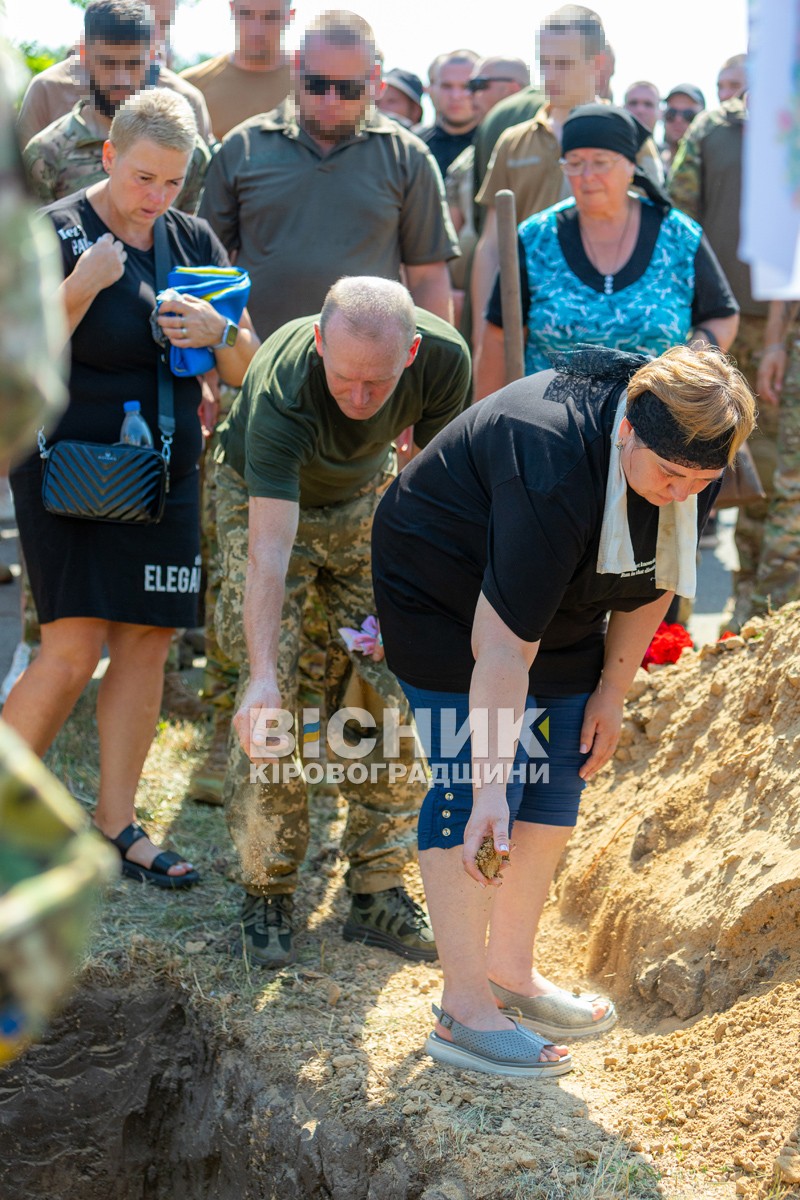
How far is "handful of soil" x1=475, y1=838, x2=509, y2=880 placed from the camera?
2.74 meters

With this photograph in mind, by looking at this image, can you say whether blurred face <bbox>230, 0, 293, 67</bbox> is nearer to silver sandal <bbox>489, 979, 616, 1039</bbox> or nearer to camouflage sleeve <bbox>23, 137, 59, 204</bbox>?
camouflage sleeve <bbox>23, 137, 59, 204</bbox>

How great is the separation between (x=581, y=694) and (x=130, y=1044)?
1.65m

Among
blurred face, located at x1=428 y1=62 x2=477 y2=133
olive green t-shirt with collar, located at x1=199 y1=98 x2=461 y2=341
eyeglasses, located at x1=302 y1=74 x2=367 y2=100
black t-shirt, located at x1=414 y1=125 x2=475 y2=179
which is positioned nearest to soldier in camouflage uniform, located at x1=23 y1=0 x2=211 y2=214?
olive green t-shirt with collar, located at x1=199 y1=98 x2=461 y2=341

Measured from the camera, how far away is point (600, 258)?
4.21 metres

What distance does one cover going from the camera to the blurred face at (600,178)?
4125 millimetres

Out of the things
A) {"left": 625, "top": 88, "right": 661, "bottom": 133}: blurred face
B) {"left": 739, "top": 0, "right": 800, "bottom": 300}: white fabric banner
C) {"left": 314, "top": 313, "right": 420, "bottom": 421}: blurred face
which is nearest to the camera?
{"left": 739, "top": 0, "right": 800, "bottom": 300}: white fabric banner

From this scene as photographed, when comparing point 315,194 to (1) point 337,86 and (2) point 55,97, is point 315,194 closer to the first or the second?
(1) point 337,86

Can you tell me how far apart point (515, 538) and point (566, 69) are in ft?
9.37

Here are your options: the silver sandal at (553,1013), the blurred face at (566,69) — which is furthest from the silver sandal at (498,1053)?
the blurred face at (566,69)

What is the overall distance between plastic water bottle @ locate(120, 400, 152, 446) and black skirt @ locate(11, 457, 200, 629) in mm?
172

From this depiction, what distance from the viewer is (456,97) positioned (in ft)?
21.7

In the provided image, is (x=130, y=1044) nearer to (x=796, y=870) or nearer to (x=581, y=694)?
(x=581, y=694)

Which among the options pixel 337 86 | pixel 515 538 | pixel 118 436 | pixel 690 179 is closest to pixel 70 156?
pixel 337 86

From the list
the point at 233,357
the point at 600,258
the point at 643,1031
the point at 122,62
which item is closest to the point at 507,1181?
the point at 643,1031
